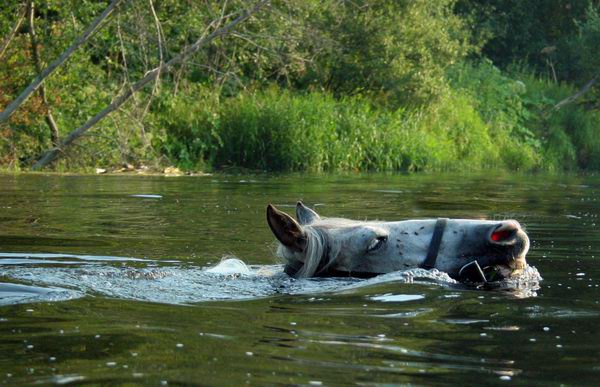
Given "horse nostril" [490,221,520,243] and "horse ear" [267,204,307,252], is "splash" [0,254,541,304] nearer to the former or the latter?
"horse ear" [267,204,307,252]

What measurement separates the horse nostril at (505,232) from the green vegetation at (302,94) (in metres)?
12.0

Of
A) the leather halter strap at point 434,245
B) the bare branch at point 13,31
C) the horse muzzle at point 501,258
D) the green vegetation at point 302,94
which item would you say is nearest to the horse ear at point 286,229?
A: the leather halter strap at point 434,245

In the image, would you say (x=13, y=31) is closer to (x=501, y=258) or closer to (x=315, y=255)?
(x=315, y=255)

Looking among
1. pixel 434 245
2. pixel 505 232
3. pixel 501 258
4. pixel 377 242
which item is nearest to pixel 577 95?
pixel 377 242

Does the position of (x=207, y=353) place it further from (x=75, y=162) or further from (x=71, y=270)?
(x=75, y=162)

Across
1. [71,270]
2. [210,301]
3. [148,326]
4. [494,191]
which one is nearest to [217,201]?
[494,191]

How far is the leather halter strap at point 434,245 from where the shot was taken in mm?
6023

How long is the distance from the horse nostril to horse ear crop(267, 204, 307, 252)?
1.00m

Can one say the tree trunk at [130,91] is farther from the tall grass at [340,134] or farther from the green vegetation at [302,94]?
the tall grass at [340,134]

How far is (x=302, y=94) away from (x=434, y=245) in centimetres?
1966

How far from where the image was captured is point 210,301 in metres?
5.54

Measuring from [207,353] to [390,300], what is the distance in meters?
1.58

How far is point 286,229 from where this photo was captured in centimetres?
597

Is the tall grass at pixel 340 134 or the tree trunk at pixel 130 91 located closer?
the tree trunk at pixel 130 91
